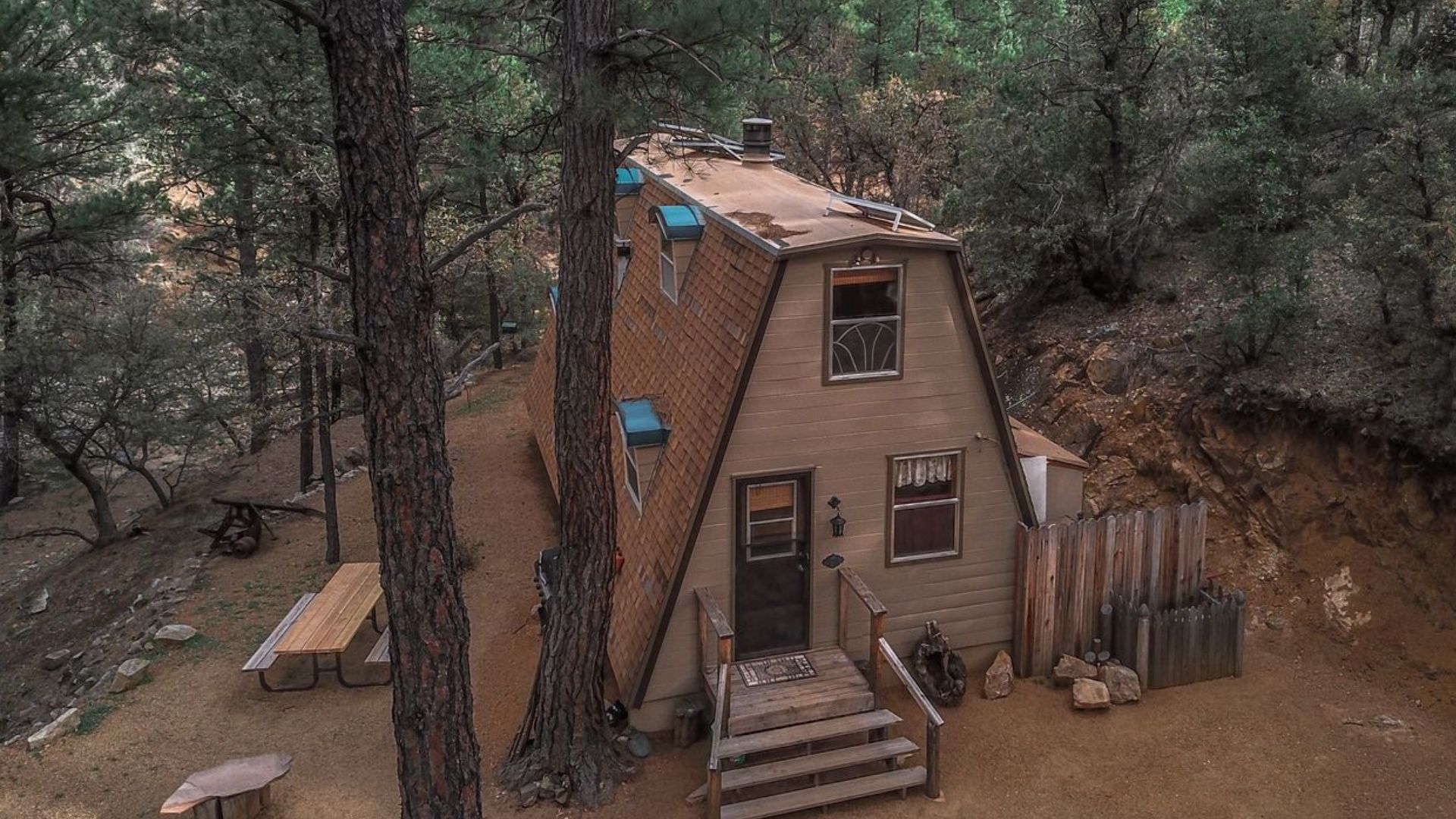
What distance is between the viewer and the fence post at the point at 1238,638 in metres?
10.2

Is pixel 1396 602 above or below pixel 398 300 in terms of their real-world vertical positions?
below

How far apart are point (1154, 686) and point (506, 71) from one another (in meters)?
15.9

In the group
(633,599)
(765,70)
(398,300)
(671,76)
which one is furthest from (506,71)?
(398,300)

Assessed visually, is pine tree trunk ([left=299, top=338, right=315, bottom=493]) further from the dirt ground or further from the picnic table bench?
the dirt ground

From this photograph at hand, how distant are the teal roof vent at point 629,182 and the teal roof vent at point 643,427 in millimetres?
4582

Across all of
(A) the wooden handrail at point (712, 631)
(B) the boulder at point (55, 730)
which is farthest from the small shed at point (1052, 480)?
(B) the boulder at point (55, 730)

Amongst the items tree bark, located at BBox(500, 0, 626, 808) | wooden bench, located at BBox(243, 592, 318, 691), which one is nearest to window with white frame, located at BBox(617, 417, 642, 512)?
tree bark, located at BBox(500, 0, 626, 808)

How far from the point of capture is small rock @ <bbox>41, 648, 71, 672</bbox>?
13.6 metres

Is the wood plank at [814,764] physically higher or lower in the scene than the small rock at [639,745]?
higher

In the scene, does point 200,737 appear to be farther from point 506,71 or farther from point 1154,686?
point 506,71

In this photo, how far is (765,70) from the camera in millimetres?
17266

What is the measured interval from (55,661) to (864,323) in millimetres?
12883

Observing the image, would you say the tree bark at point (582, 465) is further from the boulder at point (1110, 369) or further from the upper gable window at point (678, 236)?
the boulder at point (1110, 369)

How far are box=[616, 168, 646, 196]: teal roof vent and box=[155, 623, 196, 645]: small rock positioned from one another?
27.2 ft
